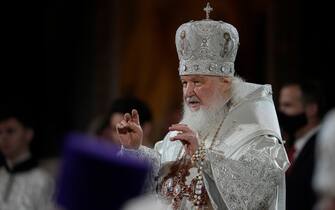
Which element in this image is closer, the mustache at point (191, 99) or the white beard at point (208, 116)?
the mustache at point (191, 99)

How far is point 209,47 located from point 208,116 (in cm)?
36

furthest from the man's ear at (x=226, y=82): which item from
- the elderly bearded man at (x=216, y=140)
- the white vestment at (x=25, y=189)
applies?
the white vestment at (x=25, y=189)

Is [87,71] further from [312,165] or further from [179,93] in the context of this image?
[312,165]

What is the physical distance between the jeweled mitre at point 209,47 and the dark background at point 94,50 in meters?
4.52

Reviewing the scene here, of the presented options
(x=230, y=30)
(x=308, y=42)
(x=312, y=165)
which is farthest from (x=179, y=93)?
(x=230, y=30)

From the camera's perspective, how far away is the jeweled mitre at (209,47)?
19.5 ft

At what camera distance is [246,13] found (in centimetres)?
1083

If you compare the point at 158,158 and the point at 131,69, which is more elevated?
the point at 158,158

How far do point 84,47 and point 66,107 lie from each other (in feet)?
1.93

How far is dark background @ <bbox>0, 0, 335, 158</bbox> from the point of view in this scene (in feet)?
35.2

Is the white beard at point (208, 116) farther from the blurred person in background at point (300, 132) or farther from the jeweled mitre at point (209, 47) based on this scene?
the blurred person in background at point (300, 132)

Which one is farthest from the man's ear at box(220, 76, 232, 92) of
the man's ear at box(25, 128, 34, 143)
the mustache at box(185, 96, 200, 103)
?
the man's ear at box(25, 128, 34, 143)

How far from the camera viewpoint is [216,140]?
19.3ft

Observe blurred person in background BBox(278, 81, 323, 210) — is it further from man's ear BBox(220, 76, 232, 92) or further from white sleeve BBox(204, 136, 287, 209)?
white sleeve BBox(204, 136, 287, 209)
